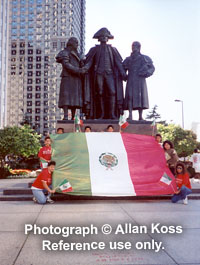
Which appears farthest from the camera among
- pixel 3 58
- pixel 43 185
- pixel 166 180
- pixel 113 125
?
pixel 3 58

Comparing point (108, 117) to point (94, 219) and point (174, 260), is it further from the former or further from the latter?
point (174, 260)

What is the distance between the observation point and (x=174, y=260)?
170 inches

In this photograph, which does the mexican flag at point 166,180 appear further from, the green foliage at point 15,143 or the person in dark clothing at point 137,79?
the green foliage at point 15,143

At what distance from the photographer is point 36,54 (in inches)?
5748

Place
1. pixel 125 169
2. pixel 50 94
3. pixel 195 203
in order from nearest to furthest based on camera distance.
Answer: pixel 195 203
pixel 125 169
pixel 50 94

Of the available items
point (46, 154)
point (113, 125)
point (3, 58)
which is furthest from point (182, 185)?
point (3, 58)

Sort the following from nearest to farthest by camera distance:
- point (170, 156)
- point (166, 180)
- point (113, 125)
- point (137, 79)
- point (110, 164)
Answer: point (166, 180) → point (110, 164) → point (170, 156) → point (113, 125) → point (137, 79)

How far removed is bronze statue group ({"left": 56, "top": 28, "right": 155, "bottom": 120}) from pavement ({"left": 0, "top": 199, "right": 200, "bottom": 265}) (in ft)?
24.4

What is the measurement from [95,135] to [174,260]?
7.60 m

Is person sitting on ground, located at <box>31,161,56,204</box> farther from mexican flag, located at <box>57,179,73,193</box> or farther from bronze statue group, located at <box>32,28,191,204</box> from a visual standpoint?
bronze statue group, located at <box>32,28,191,204</box>

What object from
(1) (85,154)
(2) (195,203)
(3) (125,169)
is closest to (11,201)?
(1) (85,154)

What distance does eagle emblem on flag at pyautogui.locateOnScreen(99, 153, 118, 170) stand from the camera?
34.2 feet

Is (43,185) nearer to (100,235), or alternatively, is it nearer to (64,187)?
(64,187)

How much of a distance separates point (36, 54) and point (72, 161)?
142417 mm
